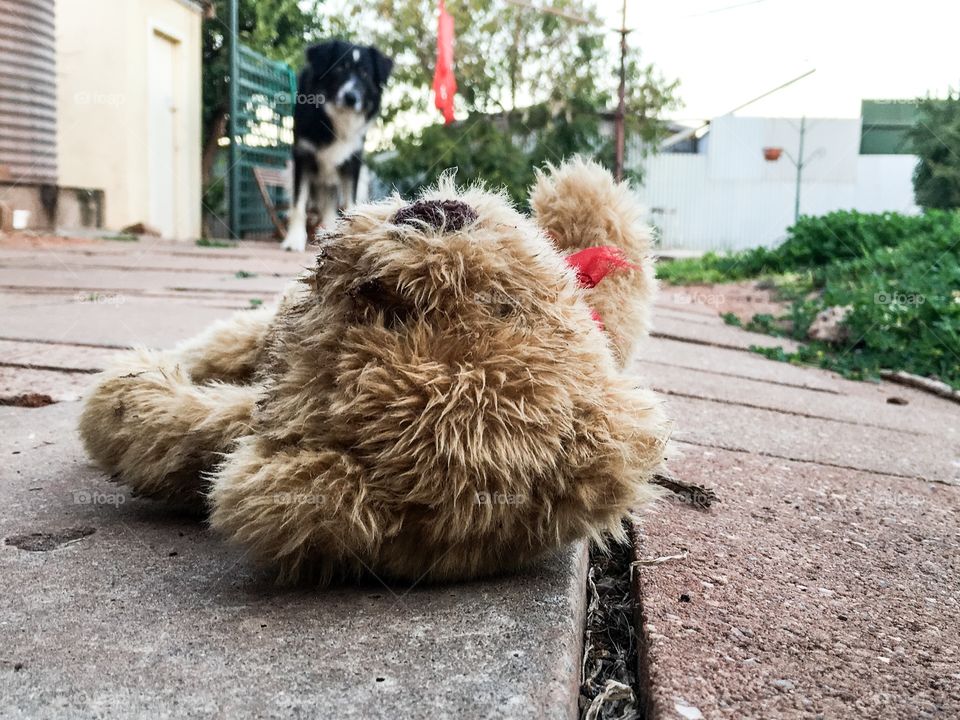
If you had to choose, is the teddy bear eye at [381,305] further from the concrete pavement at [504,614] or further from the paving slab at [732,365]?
the paving slab at [732,365]

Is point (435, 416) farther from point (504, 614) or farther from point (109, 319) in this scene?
point (109, 319)

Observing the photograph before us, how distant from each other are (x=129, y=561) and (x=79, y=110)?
7.67 meters

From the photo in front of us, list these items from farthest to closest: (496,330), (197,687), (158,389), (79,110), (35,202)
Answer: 1. (79,110)
2. (35,202)
3. (158,389)
4. (496,330)
5. (197,687)

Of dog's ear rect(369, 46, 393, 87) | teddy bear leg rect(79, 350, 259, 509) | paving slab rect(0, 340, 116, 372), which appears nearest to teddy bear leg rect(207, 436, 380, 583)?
teddy bear leg rect(79, 350, 259, 509)

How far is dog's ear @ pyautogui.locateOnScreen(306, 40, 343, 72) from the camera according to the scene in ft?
25.1

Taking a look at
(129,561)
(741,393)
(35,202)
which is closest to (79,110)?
(35,202)

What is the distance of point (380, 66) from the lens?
26.6 feet

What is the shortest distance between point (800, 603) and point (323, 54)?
7.71m

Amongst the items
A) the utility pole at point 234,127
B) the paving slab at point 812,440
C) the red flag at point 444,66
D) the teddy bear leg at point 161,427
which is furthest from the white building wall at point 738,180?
the teddy bear leg at point 161,427

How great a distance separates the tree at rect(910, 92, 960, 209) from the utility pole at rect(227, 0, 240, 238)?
32.4ft

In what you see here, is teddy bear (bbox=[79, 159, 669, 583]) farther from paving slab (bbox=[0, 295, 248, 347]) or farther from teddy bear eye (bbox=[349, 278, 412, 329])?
paving slab (bbox=[0, 295, 248, 347])

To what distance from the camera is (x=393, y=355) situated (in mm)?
907

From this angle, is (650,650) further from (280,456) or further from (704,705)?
(280,456)

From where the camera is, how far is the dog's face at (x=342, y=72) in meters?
7.77
